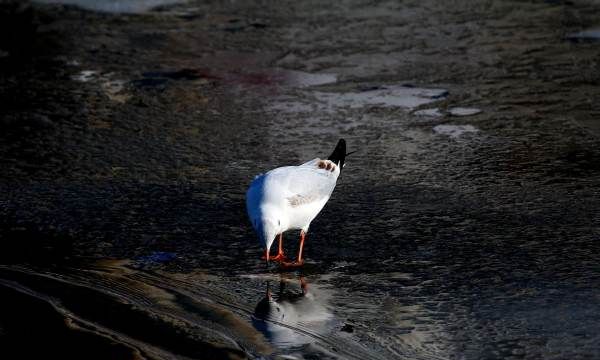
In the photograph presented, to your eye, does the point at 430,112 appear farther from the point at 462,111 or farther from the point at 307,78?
the point at 307,78

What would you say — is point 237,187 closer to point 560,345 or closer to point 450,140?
point 450,140

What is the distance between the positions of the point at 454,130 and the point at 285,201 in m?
2.59

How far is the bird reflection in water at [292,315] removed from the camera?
4.48 metres

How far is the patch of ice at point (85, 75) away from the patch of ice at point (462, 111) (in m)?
3.39

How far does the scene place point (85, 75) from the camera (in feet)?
30.7

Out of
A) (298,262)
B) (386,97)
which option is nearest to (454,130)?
(386,97)

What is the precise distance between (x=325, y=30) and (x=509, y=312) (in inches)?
256

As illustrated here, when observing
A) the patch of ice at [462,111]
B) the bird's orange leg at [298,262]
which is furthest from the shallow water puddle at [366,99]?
the bird's orange leg at [298,262]

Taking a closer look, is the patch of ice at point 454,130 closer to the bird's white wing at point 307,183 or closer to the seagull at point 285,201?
the bird's white wing at point 307,183

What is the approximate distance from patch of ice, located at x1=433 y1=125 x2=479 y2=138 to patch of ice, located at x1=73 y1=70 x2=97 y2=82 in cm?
343

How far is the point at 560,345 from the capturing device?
428 centimetres

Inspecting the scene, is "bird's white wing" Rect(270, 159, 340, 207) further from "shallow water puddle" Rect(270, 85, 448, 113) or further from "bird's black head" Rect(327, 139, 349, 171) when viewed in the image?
"shallow water puddle" Rect(270, 85, 448, 113)

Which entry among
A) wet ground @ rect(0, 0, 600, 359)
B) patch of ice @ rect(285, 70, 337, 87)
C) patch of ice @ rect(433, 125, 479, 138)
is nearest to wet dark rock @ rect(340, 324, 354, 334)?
wet ground @ rect(0, 0, 600, 359)

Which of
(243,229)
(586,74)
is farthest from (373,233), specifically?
(586,74)
